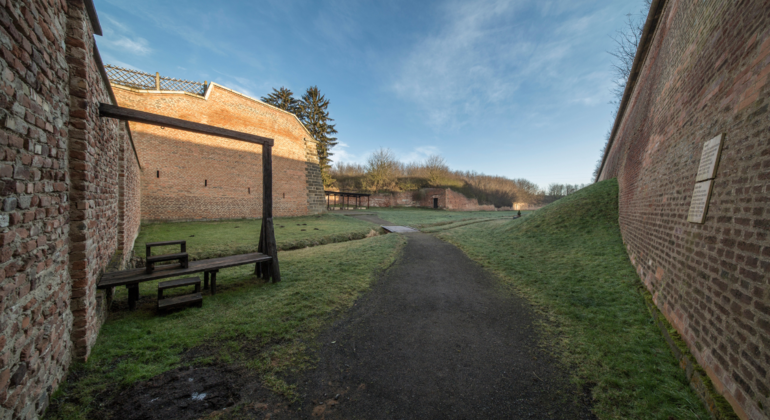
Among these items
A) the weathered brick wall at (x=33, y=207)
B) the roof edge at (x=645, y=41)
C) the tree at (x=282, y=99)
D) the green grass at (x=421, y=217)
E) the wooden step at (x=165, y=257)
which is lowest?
the green grass at (x=421, y=217)

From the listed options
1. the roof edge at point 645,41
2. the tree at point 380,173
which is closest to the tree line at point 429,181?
the tree at point 380,173

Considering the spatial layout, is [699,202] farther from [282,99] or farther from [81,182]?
[282,99]

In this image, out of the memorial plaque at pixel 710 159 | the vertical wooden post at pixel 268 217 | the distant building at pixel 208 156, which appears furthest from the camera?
the distant building at pixel 208 156

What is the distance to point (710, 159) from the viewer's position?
110 inches

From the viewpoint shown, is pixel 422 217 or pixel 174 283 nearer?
pixel 174 283

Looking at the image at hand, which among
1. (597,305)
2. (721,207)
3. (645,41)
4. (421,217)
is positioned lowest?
(421,217)

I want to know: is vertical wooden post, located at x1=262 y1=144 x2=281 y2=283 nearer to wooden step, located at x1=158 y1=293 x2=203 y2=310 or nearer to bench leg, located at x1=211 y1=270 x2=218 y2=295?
bench leg, located at x1=211 y1=270 x2=218 y2=295

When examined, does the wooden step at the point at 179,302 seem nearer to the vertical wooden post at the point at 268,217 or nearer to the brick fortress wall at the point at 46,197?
the brick fortress wall at the point at 46,197

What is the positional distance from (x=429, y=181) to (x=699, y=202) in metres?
34.1

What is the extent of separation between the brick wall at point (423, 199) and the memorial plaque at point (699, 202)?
31.9m

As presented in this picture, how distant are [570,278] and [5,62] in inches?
288

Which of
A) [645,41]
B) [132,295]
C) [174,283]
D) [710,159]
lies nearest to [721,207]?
[710,159]

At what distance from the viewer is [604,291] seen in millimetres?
4395

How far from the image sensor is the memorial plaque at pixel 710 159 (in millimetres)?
2648
